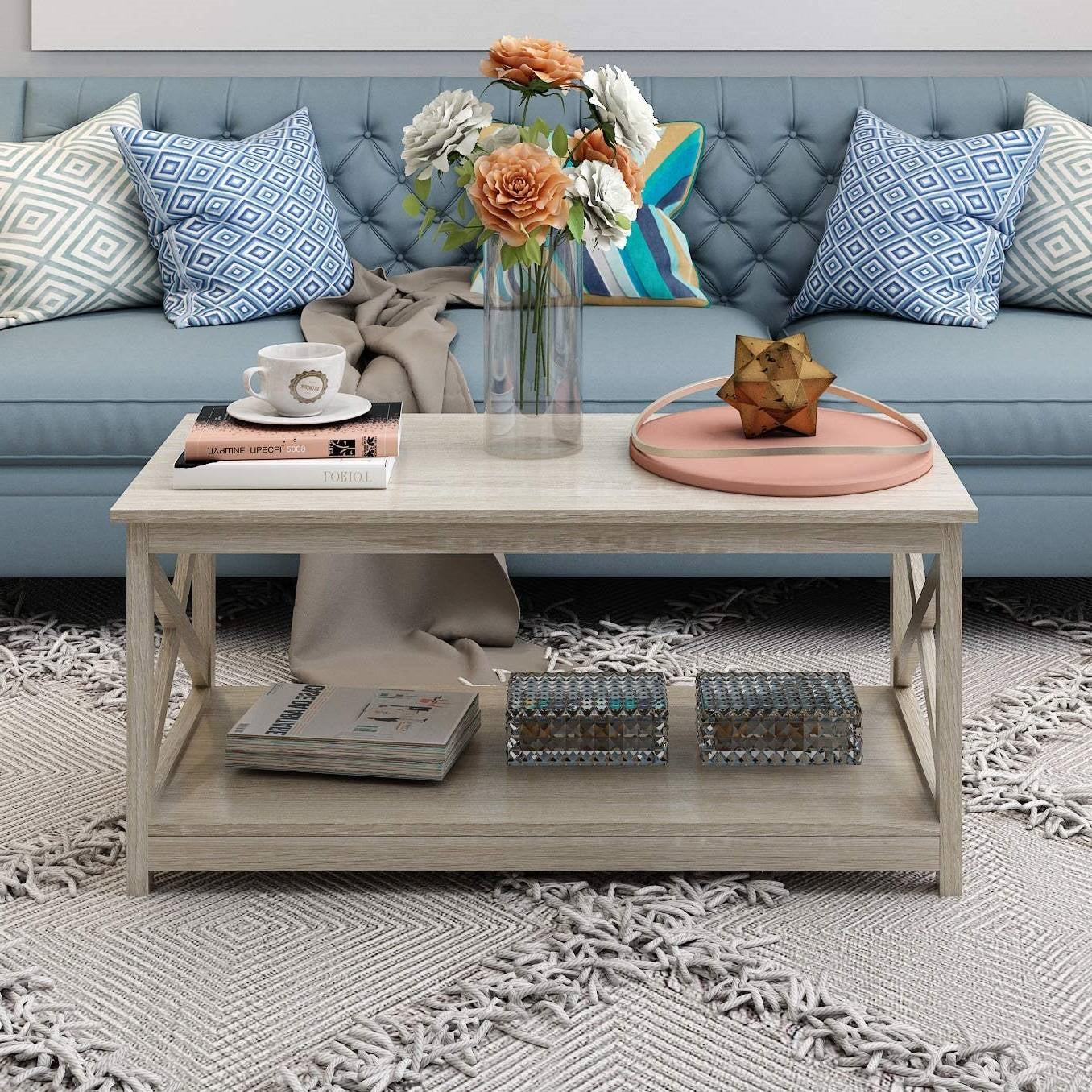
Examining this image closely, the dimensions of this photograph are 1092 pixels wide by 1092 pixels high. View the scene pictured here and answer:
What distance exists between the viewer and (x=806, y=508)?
4.65ft

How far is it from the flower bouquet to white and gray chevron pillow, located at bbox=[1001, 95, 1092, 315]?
1.26 meters

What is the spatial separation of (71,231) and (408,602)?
0.96 meters

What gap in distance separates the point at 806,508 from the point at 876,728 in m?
0.43

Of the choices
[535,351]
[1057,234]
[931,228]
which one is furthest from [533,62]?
[1057,234]

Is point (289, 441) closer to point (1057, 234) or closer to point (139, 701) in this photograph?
point (139, 701)

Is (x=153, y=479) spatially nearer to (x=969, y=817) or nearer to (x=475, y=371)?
(x=475, y=371)

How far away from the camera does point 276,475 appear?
1.48 metres

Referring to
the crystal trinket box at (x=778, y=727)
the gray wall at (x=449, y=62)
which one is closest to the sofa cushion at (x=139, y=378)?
the crystal trinket box at (x=778, y=727)

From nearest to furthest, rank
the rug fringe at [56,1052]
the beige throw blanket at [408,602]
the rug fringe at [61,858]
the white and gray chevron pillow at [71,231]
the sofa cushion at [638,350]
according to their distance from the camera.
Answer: the rug fringe at [56,1052] < the rug fringe at [61,858] < the beige throw blanket at [408,602] < the sofa cushion at [638,350] < the white and gray chevron pillow at [71,231]

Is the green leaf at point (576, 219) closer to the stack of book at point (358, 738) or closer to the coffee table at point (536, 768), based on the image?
the coffee table at point (536, 768)

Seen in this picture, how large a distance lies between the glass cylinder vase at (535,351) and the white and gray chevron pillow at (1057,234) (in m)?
1.30

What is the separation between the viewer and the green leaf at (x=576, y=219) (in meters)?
1.47
